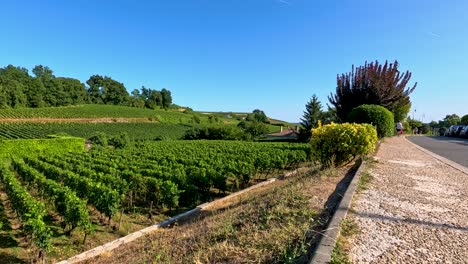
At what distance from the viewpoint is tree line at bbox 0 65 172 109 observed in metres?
73.0

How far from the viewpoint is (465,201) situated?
5109mm

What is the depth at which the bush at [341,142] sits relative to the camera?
8.32m

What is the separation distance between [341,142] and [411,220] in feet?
14.3

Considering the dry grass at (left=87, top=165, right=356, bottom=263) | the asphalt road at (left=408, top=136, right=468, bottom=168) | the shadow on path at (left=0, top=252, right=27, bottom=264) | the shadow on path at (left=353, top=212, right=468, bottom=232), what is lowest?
the shadow on path at (left=0, top=252, right=27, bottom=264)

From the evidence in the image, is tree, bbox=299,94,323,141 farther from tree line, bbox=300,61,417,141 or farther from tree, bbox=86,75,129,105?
tree, bbox=86,75,129,105

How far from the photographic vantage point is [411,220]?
4.05 m

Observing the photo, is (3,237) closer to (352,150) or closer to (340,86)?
(352,150)

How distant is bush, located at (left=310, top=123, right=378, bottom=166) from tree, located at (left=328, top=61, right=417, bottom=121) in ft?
38.6

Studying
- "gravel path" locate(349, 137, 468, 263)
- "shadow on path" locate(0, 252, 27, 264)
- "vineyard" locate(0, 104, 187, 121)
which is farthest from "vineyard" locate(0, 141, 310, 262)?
"vineyard" locate(0, 104, 187, 121)

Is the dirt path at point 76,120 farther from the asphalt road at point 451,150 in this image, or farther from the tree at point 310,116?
the asphalt road at point 451,150

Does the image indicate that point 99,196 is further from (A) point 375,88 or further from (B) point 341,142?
(A) point 375,88

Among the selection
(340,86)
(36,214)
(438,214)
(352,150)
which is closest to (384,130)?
(340,86)

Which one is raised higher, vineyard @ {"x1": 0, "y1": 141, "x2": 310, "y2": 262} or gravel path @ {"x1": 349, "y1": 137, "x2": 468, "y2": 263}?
gravel path @ {"x1": 349, "y1": 137, "x2": 468, "y2": 263}

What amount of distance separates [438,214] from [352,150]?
418cm
